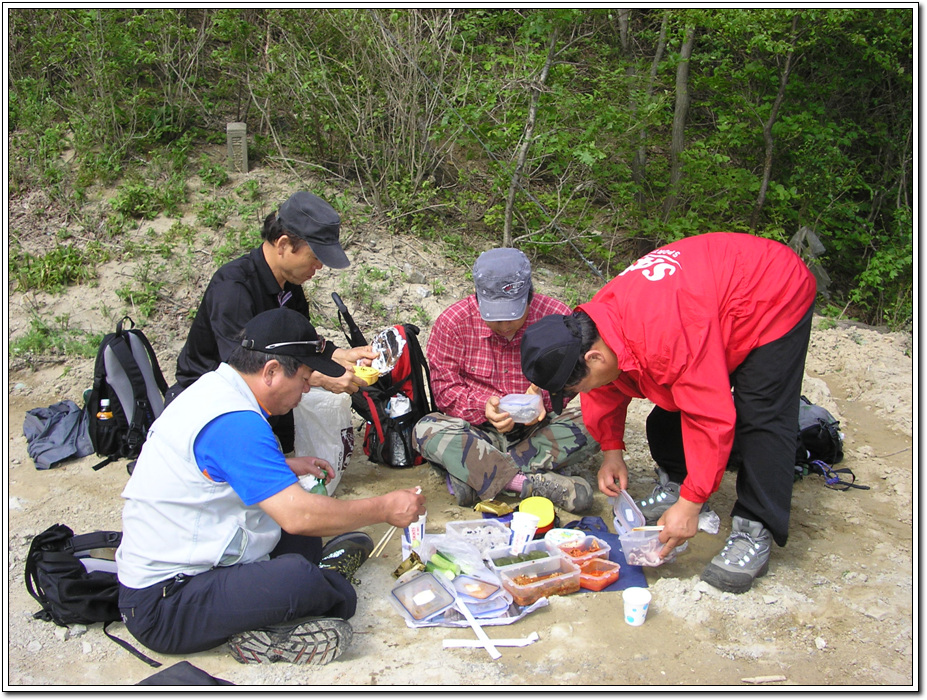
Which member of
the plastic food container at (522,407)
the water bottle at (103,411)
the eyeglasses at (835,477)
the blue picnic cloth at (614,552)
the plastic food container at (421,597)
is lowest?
the eyeglasses at (835,477)

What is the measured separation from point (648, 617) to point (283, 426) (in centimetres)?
211

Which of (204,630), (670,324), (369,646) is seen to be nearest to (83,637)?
(204,630)

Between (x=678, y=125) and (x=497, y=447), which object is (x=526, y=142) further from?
(x=497, y=447)

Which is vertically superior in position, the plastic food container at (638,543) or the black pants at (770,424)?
the black pants at (770,424)

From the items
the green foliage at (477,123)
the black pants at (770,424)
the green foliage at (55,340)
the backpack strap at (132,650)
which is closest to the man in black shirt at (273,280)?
the backpack strap at (132,650)

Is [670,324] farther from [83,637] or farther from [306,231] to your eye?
[83,637]

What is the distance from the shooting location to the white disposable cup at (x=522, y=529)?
3373mm

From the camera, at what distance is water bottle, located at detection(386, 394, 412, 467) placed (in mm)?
4344

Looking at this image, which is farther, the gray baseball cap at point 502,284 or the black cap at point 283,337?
the gray baseball cap at point 502,284

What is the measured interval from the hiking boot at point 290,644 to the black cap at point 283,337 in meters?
0.94

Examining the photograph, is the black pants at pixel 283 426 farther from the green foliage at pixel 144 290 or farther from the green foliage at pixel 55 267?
the green foliage at pixel 55 267

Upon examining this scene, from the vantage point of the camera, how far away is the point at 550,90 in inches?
244

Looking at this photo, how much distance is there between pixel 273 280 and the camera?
3.91 metres

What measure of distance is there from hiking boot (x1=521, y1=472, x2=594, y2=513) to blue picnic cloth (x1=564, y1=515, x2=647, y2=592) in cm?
8
